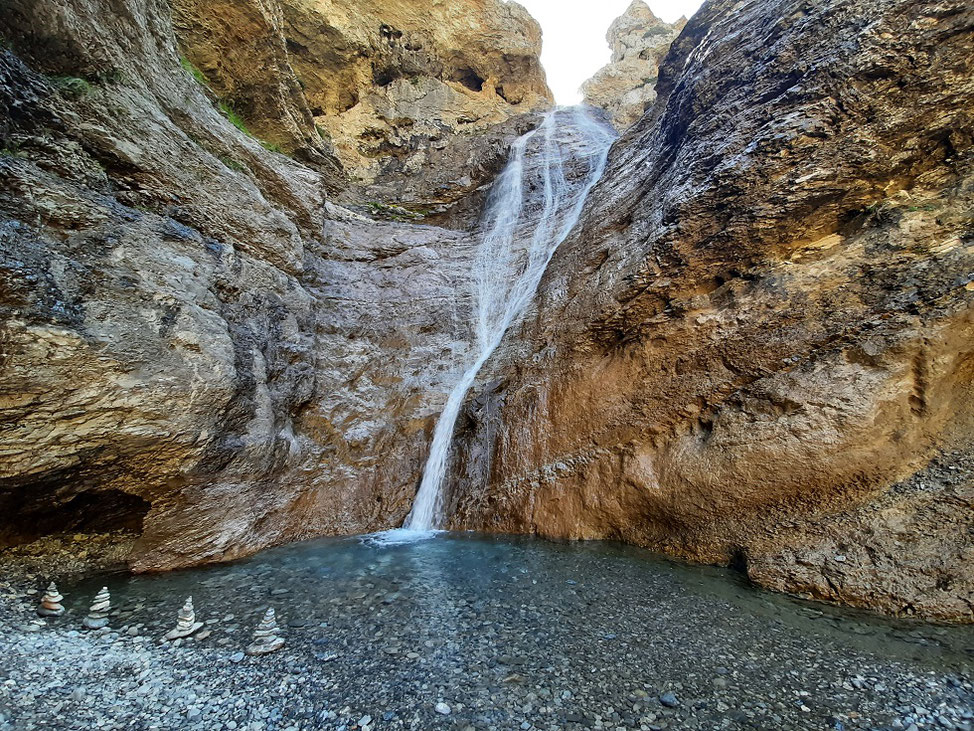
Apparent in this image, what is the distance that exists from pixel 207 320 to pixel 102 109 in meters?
3.44

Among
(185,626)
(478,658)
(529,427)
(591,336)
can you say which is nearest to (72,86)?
(185,626)

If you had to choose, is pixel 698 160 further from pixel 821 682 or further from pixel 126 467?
pixel 126 467

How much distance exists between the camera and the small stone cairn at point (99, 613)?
3.88m

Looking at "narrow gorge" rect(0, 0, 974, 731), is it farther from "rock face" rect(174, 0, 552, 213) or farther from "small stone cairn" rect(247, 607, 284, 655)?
"rock face" rect(174, 0, 552, 213)

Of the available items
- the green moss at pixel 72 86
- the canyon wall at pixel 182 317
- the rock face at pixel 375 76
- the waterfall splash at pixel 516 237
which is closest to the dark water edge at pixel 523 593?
the canyon wall at pixel 182 317

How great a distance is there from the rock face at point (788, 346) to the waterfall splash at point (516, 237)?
673 mm

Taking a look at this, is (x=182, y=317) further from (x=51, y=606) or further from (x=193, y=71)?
(x=193, y=71)

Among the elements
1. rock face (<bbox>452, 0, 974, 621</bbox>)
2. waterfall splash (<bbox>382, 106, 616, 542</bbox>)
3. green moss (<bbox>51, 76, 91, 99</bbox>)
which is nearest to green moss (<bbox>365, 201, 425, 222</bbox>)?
waterfall splash (<bbox>382, 106, 616, 542</bbox>)

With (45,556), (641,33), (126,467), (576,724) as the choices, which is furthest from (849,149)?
(641,33)

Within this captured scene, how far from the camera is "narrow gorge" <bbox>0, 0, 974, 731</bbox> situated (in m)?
3.32

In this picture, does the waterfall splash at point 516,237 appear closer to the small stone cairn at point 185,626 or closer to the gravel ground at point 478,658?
the gravel ground at point 478,658

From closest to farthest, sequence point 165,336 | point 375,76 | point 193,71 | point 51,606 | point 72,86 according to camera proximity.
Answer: point 51,606
point 165,336
point 72,86
point 193,71
point 375,76

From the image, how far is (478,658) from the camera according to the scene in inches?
138

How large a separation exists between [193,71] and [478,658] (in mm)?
12842
